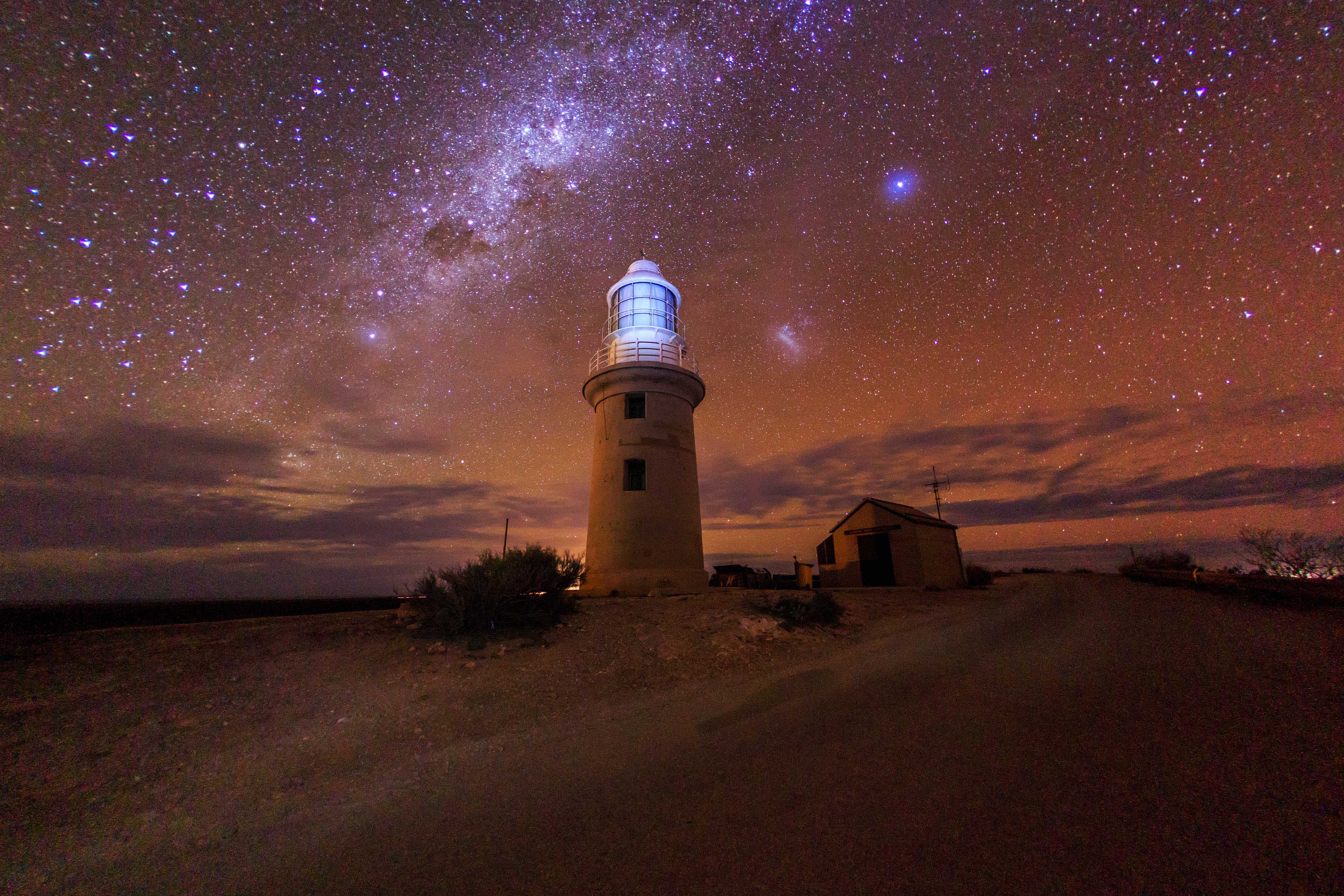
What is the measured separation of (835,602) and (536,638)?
712 centimetres

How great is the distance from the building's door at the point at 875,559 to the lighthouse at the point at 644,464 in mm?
13511

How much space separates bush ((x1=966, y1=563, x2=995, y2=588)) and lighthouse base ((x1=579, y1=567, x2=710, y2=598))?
23.2 m

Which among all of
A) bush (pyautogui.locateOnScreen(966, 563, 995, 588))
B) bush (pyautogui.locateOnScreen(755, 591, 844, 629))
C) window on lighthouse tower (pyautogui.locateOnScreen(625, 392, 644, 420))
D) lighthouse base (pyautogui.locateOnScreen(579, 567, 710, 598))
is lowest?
bush (pyautogui.locateOnScreen(966, 563, 995, 588))

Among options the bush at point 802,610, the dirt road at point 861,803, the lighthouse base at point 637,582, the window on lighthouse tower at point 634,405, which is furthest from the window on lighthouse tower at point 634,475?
the dirt road at point 861,803

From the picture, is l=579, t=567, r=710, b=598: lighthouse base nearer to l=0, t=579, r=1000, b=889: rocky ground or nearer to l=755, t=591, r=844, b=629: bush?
l=755, t=591, r=844, b=629: bush

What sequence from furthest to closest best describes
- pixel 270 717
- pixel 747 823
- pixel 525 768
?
pixel 270 717, pixel 525 768, pixel 747 823

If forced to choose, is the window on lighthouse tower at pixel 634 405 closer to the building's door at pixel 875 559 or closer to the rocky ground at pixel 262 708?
the rocky ground at pixel 262 708

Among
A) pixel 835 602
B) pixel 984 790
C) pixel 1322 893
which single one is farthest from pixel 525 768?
pixel 835 602

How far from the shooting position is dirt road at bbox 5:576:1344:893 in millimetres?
2203

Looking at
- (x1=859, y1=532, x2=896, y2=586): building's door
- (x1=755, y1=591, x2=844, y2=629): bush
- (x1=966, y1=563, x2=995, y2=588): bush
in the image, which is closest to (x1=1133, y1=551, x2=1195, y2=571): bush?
(x1=966, y1=563, x2=995, y2=588): bush

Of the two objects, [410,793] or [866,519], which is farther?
A: [866,519]

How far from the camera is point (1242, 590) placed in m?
16.3

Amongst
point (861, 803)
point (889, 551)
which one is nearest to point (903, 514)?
point (889, 551)

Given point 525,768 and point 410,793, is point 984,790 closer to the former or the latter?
point 525,768
